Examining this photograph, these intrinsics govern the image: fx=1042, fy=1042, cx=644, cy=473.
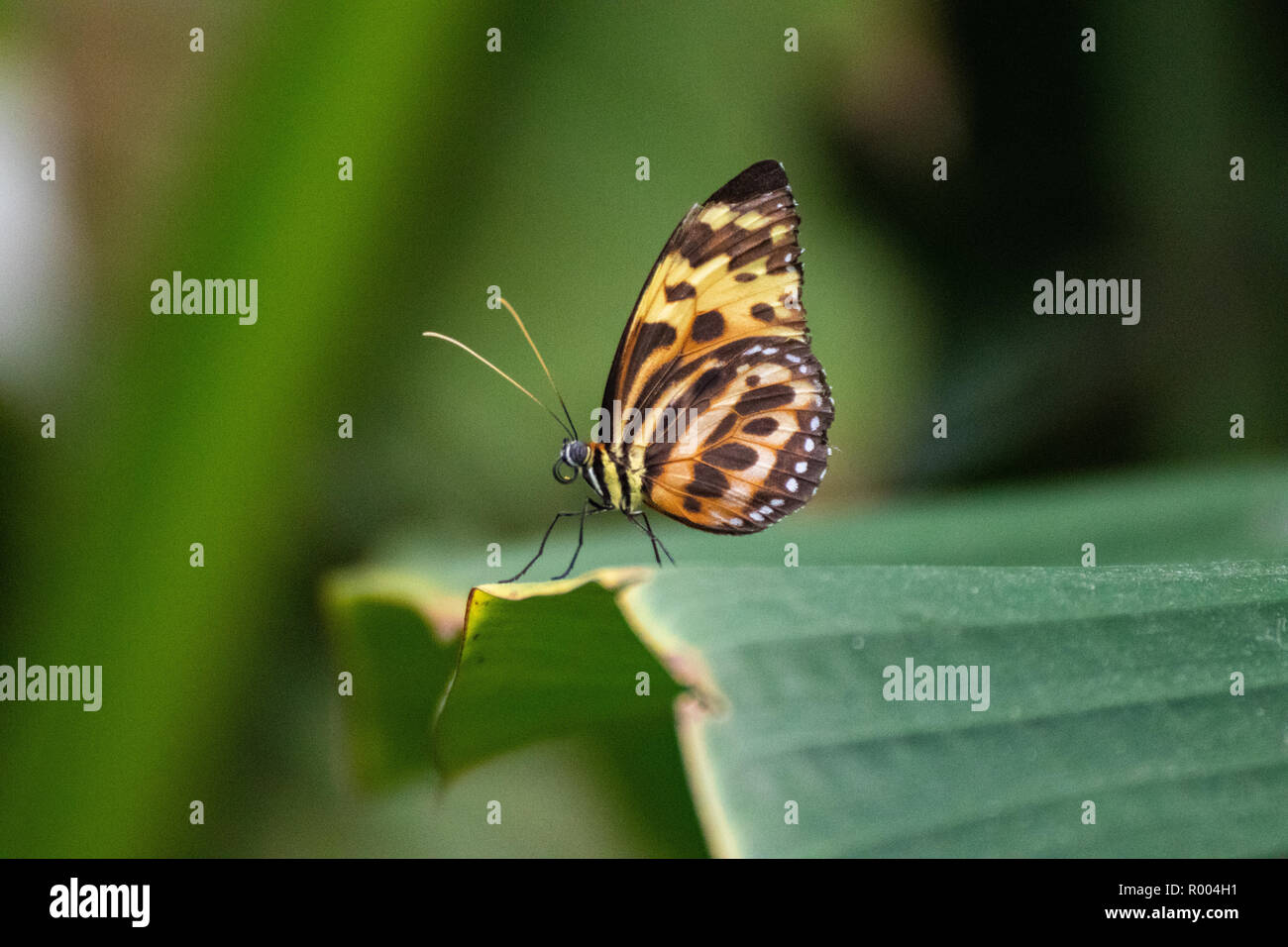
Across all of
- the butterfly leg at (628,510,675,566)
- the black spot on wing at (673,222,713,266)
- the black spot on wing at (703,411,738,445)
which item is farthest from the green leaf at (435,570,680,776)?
the black spot on wing at (673,222,713,266)

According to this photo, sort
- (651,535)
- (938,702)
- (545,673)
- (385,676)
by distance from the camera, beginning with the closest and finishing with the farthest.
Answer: (938,702) < (545,673) < (385,676) < (651,535)

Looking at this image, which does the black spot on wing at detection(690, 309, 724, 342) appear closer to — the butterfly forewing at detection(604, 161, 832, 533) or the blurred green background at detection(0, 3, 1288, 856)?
the butterfly forewing at detection(604, 161, 832, 533)

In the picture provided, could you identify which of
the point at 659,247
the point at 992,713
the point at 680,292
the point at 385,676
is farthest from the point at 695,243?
the point at 992,713

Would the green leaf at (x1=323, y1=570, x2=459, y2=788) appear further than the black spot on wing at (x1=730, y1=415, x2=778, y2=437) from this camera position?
No

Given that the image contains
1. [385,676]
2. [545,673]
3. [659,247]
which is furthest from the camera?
[659,247]

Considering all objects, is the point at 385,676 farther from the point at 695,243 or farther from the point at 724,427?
the point at 695,243

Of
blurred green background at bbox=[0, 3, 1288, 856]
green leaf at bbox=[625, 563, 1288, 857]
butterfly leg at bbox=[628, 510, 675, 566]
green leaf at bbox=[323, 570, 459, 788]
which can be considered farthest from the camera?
blurred green background at bbox=[0, 3, 1288, 856]

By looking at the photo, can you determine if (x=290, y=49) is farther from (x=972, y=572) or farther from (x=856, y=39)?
(x=856, y=39)
